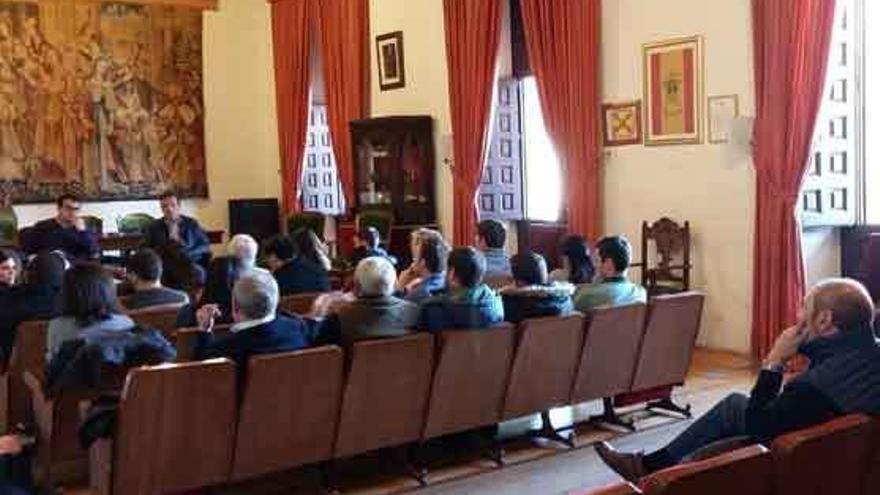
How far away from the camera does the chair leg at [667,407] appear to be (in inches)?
230

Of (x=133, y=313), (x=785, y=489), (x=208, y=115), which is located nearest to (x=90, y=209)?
(x=208, y=115)

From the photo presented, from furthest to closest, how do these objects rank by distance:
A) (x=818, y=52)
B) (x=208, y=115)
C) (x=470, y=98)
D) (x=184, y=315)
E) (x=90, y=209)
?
(x=208, y=115), (x=90, y=209), (x=470, y=98), (x=818, y=52), (x=184, y=315)

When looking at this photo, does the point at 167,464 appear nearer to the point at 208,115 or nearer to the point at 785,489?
the point at 785,489

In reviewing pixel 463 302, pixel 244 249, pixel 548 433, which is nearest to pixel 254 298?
pixel 463 302

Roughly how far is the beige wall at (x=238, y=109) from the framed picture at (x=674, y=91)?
6.92m

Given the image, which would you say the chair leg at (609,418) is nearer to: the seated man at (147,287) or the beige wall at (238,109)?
the seated man at (147,287)

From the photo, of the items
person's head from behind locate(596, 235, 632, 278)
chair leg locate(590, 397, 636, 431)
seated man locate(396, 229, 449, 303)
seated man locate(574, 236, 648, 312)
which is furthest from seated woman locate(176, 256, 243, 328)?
chair leg locate(590, 397, 636, 431)

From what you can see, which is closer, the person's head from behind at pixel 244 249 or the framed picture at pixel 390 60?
the person's head from behind at pixel 244 249

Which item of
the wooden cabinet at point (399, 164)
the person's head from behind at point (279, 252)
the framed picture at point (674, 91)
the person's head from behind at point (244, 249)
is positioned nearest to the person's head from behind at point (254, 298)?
the person's head from behind at point (244, 249)

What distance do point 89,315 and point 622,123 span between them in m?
5.58

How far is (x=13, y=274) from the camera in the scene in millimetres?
6062

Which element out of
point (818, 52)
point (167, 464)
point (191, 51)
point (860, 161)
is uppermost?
point (191, 51)

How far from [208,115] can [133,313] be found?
864 centimetres

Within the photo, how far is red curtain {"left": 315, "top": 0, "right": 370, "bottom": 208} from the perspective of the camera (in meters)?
12.1
